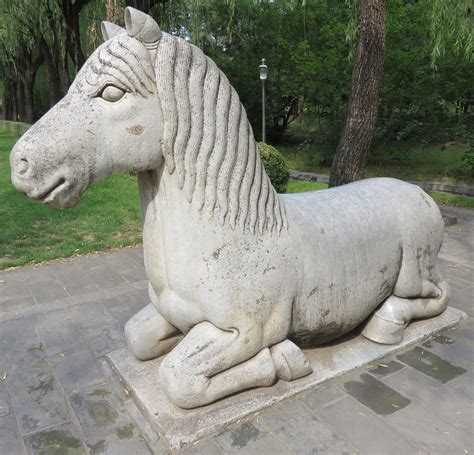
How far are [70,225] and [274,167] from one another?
3.54m

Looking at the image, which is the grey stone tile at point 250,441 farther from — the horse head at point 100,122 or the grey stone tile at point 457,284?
the grey stone tile at point 457,284

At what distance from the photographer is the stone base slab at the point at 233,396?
6.63 ft

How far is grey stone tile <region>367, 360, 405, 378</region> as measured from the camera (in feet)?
8.16

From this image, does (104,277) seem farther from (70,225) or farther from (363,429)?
(363,429)

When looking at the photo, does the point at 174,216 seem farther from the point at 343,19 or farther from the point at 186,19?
the point at 343,19

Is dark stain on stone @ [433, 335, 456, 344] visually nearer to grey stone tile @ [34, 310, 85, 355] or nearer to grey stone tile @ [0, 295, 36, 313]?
grey stone tile @ [34, 310, 85, 355]

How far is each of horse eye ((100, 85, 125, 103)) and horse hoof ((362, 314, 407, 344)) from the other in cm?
199

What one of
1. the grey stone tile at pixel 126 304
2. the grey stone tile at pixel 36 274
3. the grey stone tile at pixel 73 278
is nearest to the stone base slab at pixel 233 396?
the grey stone tile at pixel 126 304

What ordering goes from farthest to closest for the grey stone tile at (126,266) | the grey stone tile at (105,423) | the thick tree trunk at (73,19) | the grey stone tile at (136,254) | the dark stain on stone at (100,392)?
1. the thick tree trunk at (73,19)
2. the grey stone tile at (136,254)
3. the grey stone tile at (126,266)
4. the dark stain on stone at (100,392)
5. the grey stone tile at (105,423)

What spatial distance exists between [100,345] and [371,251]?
6.28 feet

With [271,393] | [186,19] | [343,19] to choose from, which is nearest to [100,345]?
[271,393]

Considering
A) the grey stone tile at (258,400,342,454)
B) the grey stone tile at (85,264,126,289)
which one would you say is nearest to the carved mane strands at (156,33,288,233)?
the grey stone tile at (258,400,342,454)

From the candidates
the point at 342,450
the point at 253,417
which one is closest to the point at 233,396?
the point at 253,417

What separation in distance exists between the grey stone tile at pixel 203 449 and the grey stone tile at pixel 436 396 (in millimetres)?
1048
